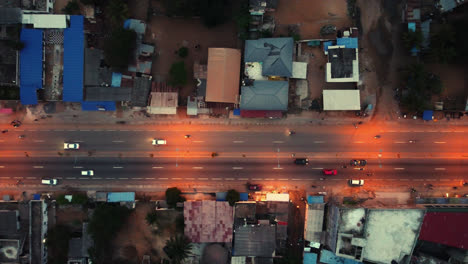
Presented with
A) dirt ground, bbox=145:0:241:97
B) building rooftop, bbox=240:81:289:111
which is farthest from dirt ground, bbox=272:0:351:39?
building rooftop, bbox=240:81:289:111

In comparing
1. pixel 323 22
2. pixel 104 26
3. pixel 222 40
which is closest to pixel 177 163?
pixel 222 40

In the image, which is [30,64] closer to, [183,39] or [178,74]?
[178,74]

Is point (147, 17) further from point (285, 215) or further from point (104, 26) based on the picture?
point (285, 215)

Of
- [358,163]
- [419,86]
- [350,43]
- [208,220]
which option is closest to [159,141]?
[208,220]

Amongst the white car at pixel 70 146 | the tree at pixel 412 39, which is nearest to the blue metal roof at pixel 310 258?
the tree at pixel 412 39

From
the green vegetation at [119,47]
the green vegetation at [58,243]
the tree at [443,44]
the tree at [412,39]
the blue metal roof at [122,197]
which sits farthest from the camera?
the blue metal roof at [122,197]

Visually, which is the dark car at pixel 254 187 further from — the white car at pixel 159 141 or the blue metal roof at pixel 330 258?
the white car at pixel 159 141

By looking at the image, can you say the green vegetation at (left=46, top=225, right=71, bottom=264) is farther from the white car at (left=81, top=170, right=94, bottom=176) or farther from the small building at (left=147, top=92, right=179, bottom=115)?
the small building at (left=147, top=92, right=179, bottom=115)
